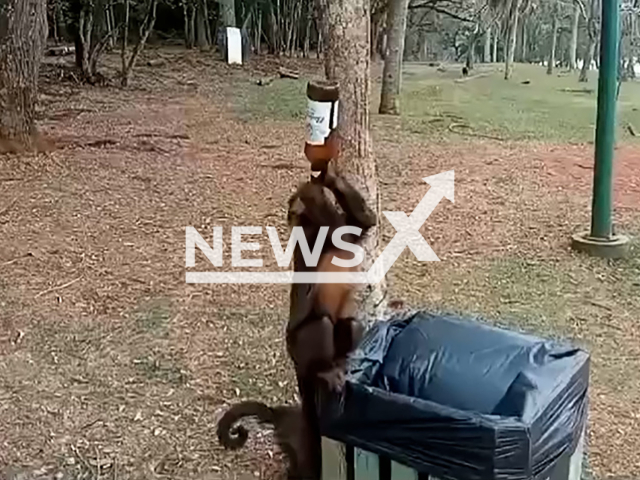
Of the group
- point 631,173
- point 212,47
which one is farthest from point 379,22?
point 631,173

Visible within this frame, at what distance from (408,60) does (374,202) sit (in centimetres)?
1576

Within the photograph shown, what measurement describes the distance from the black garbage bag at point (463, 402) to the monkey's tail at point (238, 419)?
11.8 inches

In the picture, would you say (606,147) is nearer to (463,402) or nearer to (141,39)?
(463,402)

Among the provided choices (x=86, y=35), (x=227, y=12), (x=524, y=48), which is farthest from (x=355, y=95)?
(x=524, y=48)

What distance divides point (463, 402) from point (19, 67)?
4787 millimetres

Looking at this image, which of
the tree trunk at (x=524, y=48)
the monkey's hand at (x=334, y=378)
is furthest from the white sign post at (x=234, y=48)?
the monkey's hand at (x=334, y=378)

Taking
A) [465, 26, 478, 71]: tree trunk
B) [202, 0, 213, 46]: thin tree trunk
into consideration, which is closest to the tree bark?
[202, 0, 213, 46]: thin tree trunk

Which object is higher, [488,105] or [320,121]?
[320,121]

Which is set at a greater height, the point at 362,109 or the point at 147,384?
the point at 362,109

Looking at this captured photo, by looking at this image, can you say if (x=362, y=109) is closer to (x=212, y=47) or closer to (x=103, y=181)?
(x=103, y=181)

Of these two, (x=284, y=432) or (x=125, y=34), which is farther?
(x=125, y=34)

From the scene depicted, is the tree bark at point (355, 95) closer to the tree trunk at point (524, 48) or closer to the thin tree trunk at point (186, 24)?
the thin tree trunk at point (186, 24)

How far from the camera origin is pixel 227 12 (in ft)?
43.1

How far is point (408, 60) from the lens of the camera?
59.3 feet
